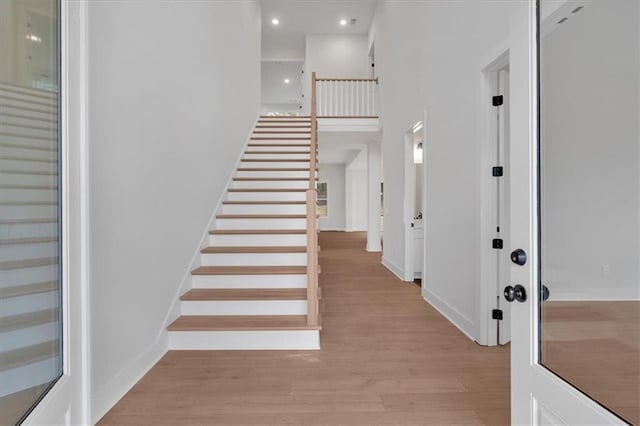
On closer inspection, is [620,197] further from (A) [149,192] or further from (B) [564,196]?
(A) [149,192]

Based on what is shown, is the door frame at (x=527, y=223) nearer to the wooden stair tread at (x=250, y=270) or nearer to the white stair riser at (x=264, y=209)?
the wooden stair tread at (x=250, y=270)

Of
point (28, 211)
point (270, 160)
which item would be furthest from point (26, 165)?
point (270, 160)

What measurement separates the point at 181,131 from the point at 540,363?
2.98 meters

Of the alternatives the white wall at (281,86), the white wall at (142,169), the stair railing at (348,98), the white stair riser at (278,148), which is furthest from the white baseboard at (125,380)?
the white wall at (281,86)

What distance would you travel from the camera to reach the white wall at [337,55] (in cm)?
933

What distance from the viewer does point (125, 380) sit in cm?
212

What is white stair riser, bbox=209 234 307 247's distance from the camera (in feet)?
12.5

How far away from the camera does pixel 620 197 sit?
311cm

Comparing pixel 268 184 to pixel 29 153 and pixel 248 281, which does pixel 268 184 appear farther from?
pixel 29 153

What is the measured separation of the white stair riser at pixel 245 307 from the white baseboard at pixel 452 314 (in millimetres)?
1428

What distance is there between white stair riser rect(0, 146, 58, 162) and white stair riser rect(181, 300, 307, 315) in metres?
2.07

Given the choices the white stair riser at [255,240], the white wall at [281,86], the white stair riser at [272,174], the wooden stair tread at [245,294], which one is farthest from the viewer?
the white wall at [281,86]

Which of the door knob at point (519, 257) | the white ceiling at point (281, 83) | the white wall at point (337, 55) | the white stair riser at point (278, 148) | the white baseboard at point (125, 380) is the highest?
the white ceiling at point (281, 83)

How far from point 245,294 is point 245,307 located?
0.14 meters
